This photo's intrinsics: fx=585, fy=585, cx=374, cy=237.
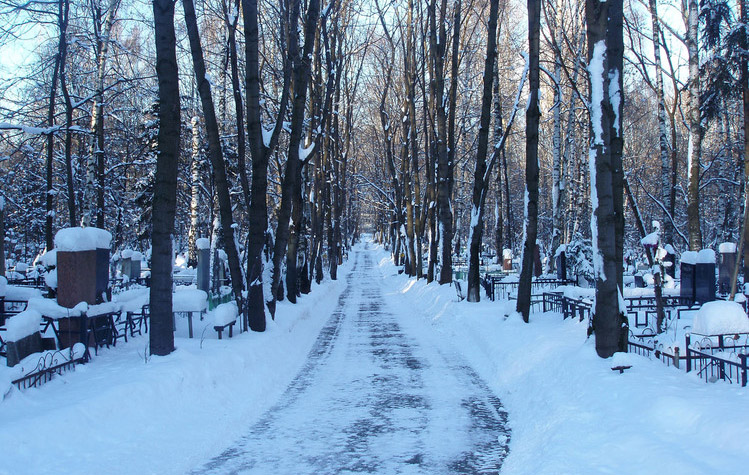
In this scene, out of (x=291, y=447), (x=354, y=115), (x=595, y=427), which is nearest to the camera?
(x=595, y=427)

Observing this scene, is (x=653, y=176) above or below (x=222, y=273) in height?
above

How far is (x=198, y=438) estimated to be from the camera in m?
7.06

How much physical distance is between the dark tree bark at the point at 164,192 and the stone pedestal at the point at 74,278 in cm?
163

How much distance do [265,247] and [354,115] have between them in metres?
30.3

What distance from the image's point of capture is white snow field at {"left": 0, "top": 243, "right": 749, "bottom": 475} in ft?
18.0

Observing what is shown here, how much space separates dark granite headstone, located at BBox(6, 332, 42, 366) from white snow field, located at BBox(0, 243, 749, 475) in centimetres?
65

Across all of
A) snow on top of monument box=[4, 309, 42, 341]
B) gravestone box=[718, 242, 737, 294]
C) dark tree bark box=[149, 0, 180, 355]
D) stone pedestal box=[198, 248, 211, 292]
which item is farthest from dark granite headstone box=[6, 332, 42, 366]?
gravestone box=[718, 242, 737, 294]

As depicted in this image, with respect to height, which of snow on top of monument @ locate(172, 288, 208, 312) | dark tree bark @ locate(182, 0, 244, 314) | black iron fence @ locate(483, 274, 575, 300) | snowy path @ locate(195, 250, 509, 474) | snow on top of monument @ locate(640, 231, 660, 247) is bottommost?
snowy path @ locate(195, 250, 509, 474)

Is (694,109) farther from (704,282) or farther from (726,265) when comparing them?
(704,282)

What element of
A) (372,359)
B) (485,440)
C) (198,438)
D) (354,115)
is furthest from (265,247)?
(354,115)

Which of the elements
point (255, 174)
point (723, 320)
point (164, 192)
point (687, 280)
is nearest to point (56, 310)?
point (164, 192)

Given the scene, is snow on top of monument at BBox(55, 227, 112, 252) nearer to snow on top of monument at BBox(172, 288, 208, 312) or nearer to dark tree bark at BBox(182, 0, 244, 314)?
snow on top of monument at BBox(172, 288, 208, 312)

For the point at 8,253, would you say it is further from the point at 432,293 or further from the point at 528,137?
the point at 528,137

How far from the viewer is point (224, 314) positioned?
11.7 metres
